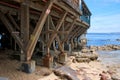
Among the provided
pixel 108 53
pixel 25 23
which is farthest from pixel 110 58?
pixel 25 23

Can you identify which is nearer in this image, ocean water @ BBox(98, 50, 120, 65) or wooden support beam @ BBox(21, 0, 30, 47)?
wooden support beam @ BBox(21, 0, 30, 47)

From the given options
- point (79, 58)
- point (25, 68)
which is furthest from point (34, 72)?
point (79, 58)

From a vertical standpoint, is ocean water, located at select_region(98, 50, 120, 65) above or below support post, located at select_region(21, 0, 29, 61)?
below

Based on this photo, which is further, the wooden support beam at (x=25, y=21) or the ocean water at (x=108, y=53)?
the ocean water at (x=108, y=53)

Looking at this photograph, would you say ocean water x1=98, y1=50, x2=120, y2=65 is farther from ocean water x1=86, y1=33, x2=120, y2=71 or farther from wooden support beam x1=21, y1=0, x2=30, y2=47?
wooden support beam x1=21, y1=0, x2=30, y2=47

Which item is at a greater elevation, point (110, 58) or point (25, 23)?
point (25, 23)

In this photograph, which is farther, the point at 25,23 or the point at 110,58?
the point at 110,58

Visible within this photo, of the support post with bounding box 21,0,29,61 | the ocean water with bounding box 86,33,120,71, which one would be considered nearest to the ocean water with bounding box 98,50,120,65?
the ocean water with bounding box 86,33,120,71

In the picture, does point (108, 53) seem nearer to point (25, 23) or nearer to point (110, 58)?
point (110, 58)

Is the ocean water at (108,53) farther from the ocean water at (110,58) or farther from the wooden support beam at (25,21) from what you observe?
the wooden support beam at (25,21)

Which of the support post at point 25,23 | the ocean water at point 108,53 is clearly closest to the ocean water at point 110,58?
the ocean water at point 108,53

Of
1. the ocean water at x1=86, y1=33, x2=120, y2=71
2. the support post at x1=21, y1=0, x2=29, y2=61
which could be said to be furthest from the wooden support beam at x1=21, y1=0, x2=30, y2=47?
the ocean water at x1=86, y1=33, x2=120, y2=71

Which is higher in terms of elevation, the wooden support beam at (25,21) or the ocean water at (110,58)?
the wooden support beam at (25,21)

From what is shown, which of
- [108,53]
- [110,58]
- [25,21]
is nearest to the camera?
[25,21]
